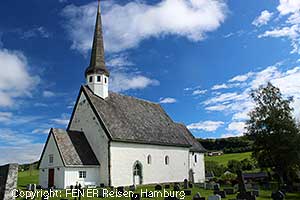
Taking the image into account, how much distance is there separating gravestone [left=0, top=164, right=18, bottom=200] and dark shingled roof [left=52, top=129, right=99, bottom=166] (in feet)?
58.1

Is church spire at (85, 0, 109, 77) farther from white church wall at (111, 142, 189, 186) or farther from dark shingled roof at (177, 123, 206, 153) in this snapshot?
dark shingled roof at (177, 123, 206, 153)

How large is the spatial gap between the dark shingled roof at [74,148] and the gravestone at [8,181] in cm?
1772

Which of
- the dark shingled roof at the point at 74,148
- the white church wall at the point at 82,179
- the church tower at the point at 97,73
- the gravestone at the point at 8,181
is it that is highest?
the church tower at the point at 97,73

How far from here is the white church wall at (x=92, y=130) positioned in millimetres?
29750

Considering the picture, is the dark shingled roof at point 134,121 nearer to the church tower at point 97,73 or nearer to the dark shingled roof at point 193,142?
the church tower at point 97,73

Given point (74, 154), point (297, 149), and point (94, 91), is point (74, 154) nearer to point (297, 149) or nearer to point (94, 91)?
point (94, 91)

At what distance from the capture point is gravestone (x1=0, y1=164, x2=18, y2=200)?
9.78 meters

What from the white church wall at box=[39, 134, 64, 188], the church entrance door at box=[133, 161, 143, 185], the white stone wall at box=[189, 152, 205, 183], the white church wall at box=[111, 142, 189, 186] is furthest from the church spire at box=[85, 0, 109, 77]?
the white stone wall at box=[189, 152, 205, 183]

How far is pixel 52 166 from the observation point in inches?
1133

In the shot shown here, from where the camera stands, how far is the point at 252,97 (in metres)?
35.2

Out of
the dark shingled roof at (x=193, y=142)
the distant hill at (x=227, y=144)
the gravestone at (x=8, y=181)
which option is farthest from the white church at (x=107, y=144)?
the distant hill at (x=227, y=144)

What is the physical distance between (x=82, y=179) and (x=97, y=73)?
12061 mm

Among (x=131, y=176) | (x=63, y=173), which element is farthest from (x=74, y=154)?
(x=131, y=176)

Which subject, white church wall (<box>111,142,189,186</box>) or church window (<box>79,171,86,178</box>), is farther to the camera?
white church wall (<box>111,142,189,186</box>)
